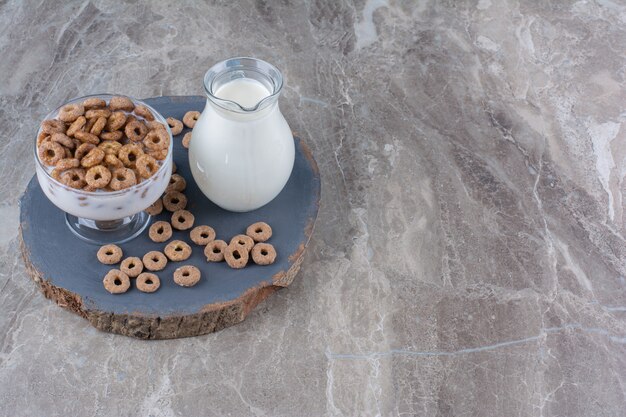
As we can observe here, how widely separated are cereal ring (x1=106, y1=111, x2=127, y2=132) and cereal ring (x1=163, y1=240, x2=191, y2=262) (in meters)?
0.22

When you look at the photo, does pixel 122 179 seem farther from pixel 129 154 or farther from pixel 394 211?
pixel 394 211

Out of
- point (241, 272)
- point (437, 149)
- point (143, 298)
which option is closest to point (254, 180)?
point (241, 272)

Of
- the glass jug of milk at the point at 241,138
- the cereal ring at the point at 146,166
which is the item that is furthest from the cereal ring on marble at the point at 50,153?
the glass jug of milk at the point at 241,138

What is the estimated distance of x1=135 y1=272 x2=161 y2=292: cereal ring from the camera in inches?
49.2

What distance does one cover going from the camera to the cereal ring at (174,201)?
1.36 m

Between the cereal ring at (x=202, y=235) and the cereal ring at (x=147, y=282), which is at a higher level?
the cereal ring at (x=202, y=235)

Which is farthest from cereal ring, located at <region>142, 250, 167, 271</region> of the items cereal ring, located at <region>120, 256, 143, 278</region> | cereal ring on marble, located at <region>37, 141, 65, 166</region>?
cereal ring on marble, located at <region>37, 141, 65, 166</region>

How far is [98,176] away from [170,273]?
21 centimetres

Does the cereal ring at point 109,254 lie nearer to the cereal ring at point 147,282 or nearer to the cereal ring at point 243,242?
the cereal ring at point 147,282

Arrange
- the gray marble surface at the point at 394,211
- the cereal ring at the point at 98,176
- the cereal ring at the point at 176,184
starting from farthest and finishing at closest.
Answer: the cereal ring at the point at 176,184 < the gray marble surface at the point at 394,211 < the cereal ring at the point at 98,176

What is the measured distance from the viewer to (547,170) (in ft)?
5.48

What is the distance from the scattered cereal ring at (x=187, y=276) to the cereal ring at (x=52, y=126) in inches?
12.0

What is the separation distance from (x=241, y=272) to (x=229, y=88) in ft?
1.06

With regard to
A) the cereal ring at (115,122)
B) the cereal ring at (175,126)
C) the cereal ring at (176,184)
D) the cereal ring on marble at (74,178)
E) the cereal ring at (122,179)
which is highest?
the cereal ring at (115,122)
